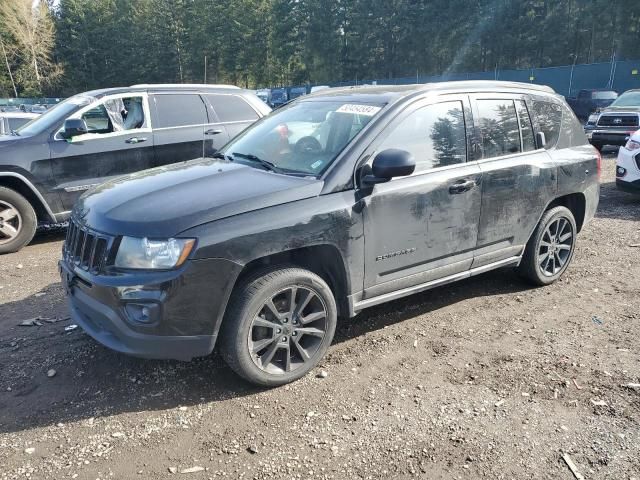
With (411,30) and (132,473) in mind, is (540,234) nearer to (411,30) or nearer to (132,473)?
(132,473)

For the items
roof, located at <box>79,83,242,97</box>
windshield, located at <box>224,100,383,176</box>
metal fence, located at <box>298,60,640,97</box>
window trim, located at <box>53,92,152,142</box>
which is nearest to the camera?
windshield, located at <box>224,100,383,176</box>

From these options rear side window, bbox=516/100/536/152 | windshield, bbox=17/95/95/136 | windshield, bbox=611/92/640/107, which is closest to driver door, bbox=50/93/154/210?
windshield, bbox=17/95/95/136

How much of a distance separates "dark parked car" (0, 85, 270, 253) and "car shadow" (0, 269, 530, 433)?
229 centimetres

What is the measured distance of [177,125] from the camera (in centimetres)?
709

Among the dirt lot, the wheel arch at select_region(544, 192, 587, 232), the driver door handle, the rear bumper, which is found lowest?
the dirt lot

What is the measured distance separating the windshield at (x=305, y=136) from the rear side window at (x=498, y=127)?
102cm

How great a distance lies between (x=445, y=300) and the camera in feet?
15.3

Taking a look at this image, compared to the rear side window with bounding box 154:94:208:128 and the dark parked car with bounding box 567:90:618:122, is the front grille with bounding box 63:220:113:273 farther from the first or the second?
the dark parked car with bounding box 567:90:618:122

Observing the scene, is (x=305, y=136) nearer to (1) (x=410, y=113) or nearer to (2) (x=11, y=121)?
(1) (x=410, y=113)

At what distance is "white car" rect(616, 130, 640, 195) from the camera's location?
25.5ft

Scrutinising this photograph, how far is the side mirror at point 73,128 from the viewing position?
620 cm

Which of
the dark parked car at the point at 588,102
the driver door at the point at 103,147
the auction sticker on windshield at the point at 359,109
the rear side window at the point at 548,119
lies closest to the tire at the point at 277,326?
the auction sticker on windshield at the point at 359,109

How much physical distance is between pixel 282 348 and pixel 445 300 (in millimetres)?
1973

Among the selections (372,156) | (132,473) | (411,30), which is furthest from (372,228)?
(411,30)
